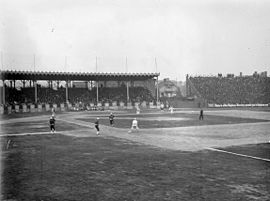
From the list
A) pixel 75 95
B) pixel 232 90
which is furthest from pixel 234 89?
pixel 75 95

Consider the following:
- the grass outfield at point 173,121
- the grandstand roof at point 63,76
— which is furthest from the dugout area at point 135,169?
the grandstand roof at point 63,76

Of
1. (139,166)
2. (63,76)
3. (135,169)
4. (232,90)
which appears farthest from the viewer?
(232,90)

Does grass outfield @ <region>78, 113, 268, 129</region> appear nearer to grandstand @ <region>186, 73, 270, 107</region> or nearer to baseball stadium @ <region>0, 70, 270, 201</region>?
baseball stadium @ <region>0, 70, 270, 201</region>

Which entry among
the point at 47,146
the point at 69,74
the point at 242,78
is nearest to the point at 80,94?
the point at 69,74

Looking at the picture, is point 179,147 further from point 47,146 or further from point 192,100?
point 192,100

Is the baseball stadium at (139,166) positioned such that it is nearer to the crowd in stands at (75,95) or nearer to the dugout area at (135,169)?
the dugout area at (135,169)

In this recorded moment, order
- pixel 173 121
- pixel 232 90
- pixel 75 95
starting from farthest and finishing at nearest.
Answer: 1. pixel 232 90
2. pixel 75 95
3. pixel 173 121

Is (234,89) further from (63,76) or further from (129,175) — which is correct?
(129,175)
